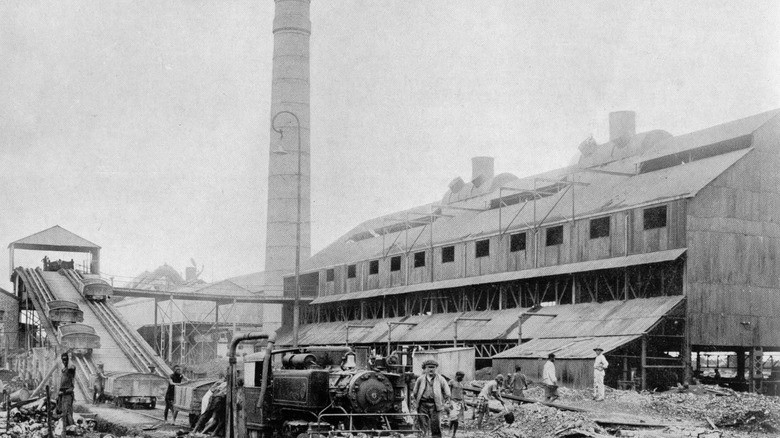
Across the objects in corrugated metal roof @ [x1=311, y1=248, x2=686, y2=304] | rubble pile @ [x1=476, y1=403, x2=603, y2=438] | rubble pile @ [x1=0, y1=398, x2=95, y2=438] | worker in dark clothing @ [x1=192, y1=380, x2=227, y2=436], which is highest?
corrugated metal roof @ [x1=311, y1=248, x2=686, y2=304]

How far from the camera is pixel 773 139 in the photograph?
3781cm

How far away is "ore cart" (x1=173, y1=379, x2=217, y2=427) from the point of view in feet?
72.9

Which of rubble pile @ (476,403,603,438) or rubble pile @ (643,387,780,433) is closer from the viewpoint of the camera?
rubble pile @ (476,403,603,438)

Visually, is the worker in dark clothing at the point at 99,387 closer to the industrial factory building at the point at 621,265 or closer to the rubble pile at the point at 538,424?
the industrial factory building at the point at 621,265

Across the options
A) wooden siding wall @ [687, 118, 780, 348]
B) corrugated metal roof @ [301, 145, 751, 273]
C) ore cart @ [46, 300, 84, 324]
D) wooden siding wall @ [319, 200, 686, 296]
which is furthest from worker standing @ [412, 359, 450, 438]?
ore cart @ [46, 300, 84, 324]

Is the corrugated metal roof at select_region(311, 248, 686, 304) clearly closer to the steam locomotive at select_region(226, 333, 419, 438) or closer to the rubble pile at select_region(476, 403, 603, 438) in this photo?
the rubble pile at select_region(476, 403, 603, 438)

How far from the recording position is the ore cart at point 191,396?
72.9ft

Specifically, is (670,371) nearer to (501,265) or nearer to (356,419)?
(501,265)

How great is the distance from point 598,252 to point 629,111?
1314cm

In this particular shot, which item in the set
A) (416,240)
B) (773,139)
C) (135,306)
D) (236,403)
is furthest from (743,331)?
(135,306)

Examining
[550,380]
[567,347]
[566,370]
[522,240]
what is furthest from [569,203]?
[550,380]

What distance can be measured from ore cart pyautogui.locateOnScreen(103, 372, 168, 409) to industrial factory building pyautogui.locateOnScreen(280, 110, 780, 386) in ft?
43.9

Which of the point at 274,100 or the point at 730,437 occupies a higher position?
the point at 274,100

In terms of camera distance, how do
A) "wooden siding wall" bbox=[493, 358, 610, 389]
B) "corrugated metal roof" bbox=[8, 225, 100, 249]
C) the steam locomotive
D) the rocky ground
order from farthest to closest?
"corrugated metal roof" bbox=[8, 225, 100, 249] → "wooden siding wall" bbox=[493, 358, 610, 389] → the rocky ground → the steam locomotive
